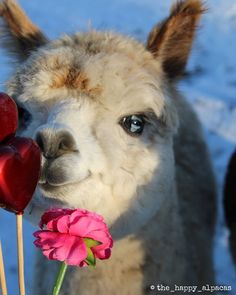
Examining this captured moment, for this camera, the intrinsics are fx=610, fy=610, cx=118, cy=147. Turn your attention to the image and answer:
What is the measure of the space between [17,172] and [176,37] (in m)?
1.33

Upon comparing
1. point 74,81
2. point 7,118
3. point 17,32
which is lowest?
point 7,118

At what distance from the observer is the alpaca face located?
2.01 meters

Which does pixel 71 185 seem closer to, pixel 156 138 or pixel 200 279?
pixel 156 138

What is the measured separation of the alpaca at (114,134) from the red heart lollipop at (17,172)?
513 mm

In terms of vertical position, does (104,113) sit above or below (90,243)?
above

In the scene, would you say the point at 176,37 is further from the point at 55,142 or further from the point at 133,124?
the point at 55,142

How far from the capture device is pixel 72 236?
1.41 meters

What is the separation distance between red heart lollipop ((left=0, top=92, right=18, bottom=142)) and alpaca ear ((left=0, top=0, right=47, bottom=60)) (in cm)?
117

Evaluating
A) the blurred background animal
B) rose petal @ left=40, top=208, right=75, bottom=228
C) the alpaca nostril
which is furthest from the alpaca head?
the blurred background animal

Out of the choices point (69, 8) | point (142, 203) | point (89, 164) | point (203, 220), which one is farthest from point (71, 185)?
point (69, 8)

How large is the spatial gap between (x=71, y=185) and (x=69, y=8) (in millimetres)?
5855

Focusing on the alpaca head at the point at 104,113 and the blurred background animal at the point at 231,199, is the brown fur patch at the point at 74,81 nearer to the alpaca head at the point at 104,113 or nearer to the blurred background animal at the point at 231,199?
the alpaca head at the point at 104,113

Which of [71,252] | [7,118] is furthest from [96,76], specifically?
[71,252]

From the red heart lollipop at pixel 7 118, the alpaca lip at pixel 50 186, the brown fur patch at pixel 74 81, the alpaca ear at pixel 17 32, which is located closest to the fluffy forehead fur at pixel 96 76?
the brown fur patch at pixel 74 81
